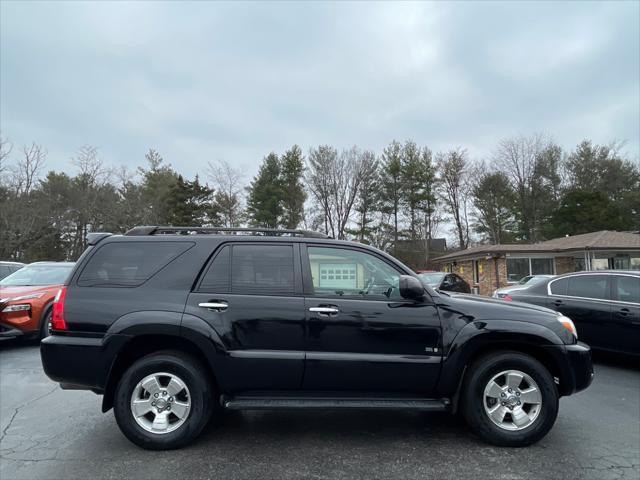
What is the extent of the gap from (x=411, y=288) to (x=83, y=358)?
2895 millimetres

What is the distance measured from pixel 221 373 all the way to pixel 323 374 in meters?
0.88

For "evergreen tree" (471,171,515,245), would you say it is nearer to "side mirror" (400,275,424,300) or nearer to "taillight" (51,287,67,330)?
"side mirror" (400,275,424,300)

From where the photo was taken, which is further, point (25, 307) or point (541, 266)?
point (541, 266)

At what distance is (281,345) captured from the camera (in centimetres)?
360

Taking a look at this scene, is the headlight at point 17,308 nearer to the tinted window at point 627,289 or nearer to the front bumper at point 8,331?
the front bumper at point 8,331

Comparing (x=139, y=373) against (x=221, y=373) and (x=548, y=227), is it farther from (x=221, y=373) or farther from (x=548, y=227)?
(x=548, y=227)

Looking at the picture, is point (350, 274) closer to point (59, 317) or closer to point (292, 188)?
point (59, 317)

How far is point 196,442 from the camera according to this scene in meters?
3.70

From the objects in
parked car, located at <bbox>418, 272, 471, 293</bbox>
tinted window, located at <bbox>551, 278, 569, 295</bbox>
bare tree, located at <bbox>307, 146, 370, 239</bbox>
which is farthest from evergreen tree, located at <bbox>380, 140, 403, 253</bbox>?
tinted window, located at <bbox>551, 278, 569, 295</bbox>

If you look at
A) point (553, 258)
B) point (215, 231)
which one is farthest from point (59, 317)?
point (553, 258)

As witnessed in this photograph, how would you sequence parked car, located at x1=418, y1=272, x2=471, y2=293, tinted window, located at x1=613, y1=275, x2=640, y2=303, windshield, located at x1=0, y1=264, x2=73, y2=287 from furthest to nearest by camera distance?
parked car, located at x1=418, y1=272, x2=471, y2=293 → windshield, located at x1=0, y1=264, x2=73, y2=287 → tinted window, located at x1=613, y1=275, x2=640, y2=303

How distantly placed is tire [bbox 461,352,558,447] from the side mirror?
86 cm

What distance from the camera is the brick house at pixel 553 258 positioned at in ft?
75.9

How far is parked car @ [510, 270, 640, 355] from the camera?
6.25m
